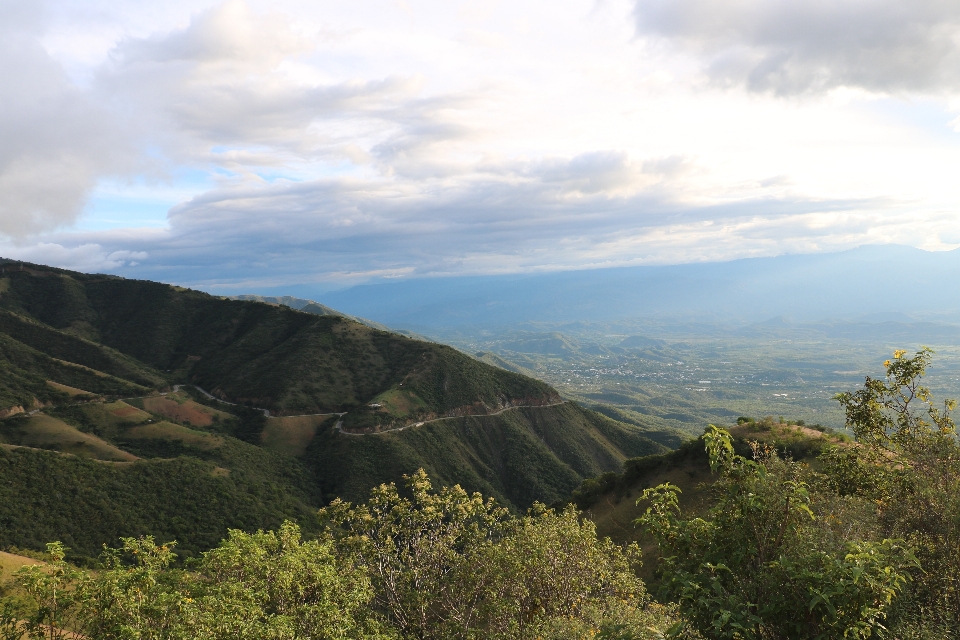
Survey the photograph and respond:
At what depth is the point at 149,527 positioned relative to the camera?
64.8 metres

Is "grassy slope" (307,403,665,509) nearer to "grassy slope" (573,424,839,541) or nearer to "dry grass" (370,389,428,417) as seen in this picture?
"dry grass" (370,389,428,417)

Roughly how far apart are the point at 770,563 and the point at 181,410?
12670cm

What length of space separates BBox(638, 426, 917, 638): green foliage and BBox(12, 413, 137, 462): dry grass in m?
94.5

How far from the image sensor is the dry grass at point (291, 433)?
10762 centimetres

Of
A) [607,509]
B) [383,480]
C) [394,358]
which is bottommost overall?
[383,480]

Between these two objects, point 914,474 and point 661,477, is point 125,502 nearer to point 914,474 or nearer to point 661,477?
point 661,477

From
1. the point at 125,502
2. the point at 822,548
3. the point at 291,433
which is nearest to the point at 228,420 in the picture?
the point at 291,433

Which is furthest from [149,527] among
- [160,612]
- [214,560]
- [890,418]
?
[890,418]

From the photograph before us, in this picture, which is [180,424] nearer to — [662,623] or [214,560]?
[214,560]

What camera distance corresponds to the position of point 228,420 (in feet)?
372

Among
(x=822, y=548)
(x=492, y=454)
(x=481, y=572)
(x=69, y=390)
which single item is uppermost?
(x=822, y=548)

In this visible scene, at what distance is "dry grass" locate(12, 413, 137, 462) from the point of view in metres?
79.0

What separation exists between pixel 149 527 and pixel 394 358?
84166mm

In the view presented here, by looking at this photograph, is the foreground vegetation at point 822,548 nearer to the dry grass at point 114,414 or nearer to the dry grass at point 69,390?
the dry grass at point 114,414
